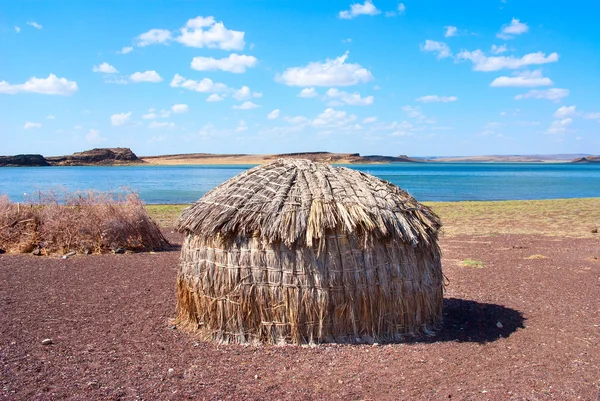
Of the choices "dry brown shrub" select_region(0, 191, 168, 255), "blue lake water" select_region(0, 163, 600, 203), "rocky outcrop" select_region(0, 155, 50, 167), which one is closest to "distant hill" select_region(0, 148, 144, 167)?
"rocky outcrop" select_region(0, 155, 50, 167)

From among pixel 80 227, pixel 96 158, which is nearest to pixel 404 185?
pixel 80 227

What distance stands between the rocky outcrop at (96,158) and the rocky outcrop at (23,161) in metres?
3.21

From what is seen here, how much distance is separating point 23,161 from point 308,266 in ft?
511

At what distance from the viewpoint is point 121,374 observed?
6793mm

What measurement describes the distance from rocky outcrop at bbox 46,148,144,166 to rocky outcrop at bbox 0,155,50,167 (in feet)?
10.5

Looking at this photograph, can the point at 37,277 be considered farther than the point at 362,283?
Yes

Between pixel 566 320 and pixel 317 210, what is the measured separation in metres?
4.99

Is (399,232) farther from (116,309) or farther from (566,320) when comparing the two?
(116,309)

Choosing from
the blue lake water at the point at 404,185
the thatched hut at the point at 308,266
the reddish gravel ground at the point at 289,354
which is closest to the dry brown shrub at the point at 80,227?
the blue lake water at the point at 404,185

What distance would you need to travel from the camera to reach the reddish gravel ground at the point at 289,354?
20.9ft

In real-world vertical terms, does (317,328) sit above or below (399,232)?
below

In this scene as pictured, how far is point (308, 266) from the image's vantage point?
7629 mm

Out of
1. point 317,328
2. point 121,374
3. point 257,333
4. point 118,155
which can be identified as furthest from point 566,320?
point 118,155

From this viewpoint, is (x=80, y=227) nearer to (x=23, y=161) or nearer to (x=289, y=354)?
(x=289, y=354)
